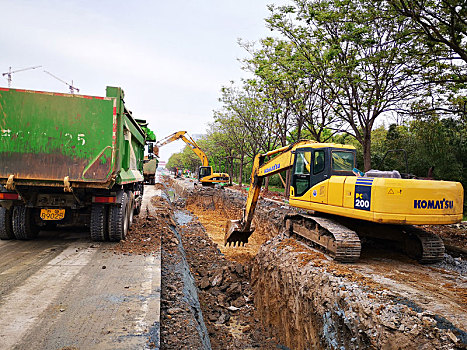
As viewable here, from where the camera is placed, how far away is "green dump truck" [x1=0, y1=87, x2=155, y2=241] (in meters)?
6.46

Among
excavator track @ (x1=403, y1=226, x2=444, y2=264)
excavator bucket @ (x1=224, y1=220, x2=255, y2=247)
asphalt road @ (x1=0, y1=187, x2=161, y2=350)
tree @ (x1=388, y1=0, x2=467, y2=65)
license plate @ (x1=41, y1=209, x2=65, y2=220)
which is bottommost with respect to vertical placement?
asphalt road @ (x1=0, y1=187, x2=161, y2=350)

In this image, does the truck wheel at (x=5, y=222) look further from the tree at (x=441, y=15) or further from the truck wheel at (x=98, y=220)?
the tree at (x=441, y=15)

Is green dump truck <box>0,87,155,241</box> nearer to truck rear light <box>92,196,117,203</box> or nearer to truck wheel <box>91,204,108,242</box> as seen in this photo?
truck rear light <box>92,196,117,203</box>

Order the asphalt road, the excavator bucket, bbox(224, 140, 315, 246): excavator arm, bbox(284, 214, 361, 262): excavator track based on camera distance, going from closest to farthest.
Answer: the asphalt road < bbox(284, 214, 361, 262): excavator track < bbox(224, 140, 315, 246): excavator arm < the excavator bucket

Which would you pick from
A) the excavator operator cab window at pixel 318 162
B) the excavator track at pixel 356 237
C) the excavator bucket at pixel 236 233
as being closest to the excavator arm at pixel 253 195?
the excavator bucket at pixel 236 233

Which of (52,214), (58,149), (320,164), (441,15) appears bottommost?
(52,214)

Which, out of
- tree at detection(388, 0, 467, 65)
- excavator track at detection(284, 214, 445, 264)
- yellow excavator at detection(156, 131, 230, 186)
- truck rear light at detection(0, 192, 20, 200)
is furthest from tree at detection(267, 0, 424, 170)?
yellow excavator at detection(156, 131, 230, 186)

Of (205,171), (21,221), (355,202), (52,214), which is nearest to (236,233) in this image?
(355,202)

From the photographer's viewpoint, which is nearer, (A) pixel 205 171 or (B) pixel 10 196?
(B) pixel 10 196

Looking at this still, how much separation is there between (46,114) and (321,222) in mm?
6089

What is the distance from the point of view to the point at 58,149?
6605 mm

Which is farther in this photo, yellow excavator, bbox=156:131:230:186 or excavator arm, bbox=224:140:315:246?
yellow excavator, bbox=156:131:230:186

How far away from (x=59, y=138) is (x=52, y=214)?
5.88ft

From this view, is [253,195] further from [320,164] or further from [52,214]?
[52,214]
